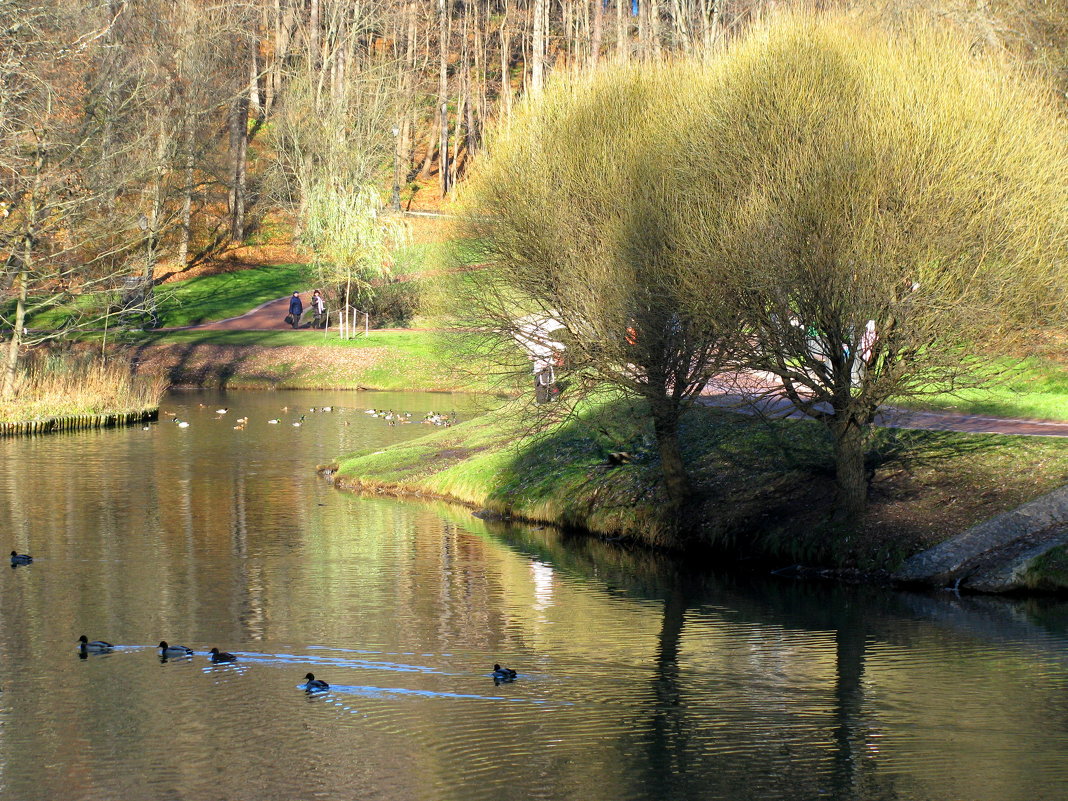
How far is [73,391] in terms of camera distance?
4419 cm

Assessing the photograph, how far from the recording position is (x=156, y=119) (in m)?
64.2

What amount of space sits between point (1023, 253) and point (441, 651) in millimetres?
11471

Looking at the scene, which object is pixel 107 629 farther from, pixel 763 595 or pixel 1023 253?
pixel 1023 253

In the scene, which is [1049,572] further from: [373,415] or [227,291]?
[227,291]

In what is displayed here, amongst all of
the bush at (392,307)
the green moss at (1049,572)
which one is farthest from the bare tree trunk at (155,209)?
the green moss at (1049,572)

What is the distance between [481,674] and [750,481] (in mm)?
10822

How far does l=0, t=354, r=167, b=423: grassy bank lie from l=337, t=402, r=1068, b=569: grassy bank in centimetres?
1554

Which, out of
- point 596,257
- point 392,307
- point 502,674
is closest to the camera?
point 502,674

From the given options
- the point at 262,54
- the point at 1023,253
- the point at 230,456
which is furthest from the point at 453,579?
the point at 262,54

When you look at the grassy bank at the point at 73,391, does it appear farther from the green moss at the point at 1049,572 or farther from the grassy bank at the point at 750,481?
the green moss at the point at 1049,572

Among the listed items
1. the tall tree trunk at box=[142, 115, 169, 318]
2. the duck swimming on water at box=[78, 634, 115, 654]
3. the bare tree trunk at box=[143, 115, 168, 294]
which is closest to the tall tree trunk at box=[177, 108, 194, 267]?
the tall tree trunk at box=[142, 115, 169, 318]

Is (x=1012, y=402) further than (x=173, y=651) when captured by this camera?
Yes

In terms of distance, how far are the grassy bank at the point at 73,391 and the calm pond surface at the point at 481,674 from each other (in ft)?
55.0

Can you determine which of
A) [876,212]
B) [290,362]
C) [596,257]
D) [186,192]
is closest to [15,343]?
[290,362]
